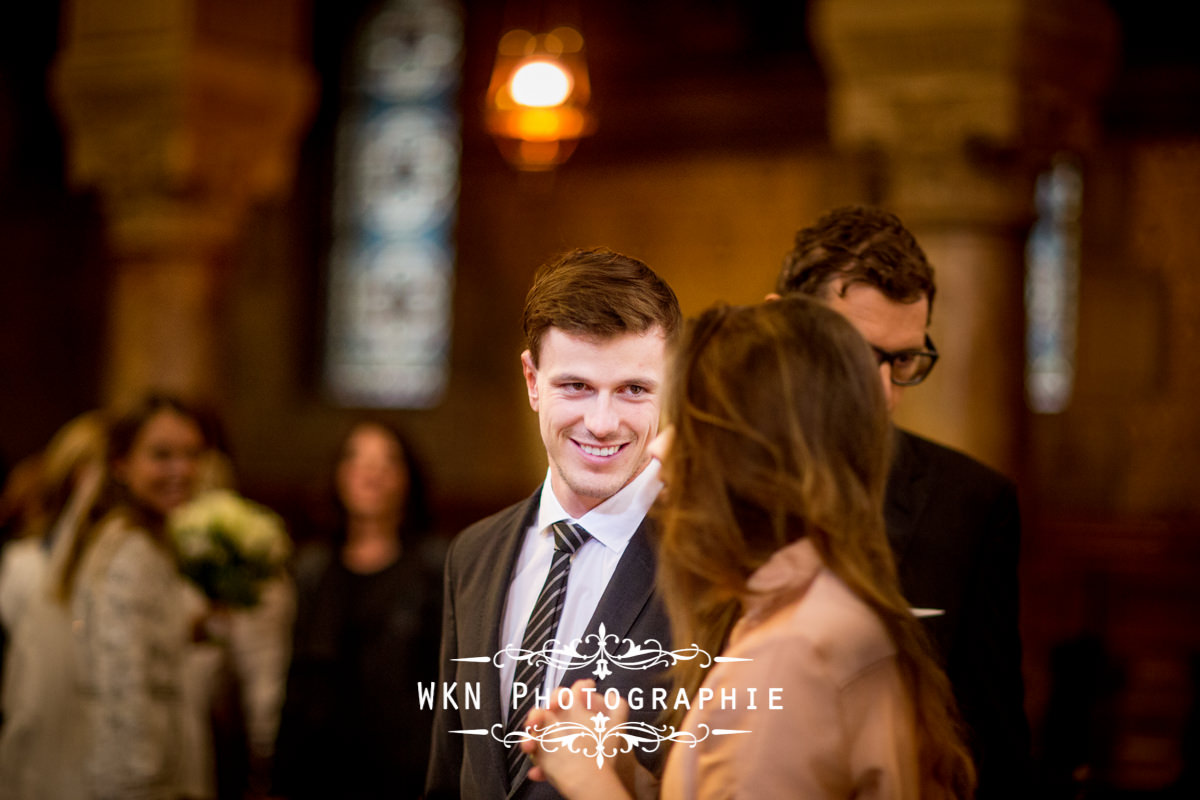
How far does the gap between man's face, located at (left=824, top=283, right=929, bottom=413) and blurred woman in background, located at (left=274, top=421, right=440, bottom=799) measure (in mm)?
1768

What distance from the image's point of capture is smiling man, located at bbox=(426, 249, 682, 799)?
162 centimetres

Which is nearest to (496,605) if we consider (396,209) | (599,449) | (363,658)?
(599,449)

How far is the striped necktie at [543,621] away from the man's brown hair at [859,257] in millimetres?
681

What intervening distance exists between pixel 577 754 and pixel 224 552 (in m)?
2.70

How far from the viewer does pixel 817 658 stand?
1342mm

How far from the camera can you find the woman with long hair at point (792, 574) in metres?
1.34

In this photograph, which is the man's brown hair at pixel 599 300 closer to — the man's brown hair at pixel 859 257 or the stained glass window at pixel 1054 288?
the man's brown hair at pixel 859 257

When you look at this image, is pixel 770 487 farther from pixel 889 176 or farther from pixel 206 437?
pixel 889 176

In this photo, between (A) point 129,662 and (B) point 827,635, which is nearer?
(B) point 827,635

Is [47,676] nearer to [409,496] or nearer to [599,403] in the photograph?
[409,496]

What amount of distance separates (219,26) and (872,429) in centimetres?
575

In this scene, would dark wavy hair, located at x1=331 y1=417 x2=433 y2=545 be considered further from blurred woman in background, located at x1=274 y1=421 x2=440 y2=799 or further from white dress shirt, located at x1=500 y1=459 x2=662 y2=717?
white dress shirt, located at x1=500 y1=459 x2=662 y2=717

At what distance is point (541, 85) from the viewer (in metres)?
7.37

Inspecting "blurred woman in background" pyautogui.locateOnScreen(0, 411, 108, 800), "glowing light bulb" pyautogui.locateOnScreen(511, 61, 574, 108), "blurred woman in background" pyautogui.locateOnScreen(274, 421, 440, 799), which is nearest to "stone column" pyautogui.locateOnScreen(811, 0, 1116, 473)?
"blurred woman in background" pyautogui.locateOnScreen(274, 421, 440, 799)
